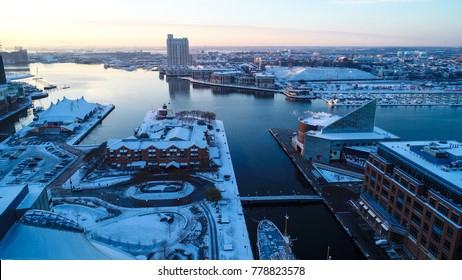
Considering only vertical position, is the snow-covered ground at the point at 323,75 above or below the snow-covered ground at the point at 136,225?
above

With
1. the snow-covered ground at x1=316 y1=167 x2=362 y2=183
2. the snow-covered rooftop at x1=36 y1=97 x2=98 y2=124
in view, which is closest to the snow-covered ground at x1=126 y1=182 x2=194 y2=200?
the snow-covered ground at x1=316 y1=167 x2=362 y2=183

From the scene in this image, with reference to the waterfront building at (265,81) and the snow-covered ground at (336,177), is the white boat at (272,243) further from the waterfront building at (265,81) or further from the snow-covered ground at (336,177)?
the waterfront building at (265,81)

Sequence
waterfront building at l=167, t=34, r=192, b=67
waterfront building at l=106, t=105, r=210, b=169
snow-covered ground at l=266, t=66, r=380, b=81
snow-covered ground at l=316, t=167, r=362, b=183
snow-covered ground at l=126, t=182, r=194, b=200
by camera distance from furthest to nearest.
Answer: waterfront building at l=167, t=34, r=192, b=67 < snow-covered ground at l=266, t=66, r=380, b=81 < waterfront building at l=106, t=105, r=210, b=169 < snow-covered ground at l=316, t=167, r=362, b=183 < snow-covered ground at l=126, t=182, r=194, b=200

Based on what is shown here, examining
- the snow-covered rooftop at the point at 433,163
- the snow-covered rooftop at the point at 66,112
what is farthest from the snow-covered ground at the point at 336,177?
the snow-covered rooftop at the point at 66,112

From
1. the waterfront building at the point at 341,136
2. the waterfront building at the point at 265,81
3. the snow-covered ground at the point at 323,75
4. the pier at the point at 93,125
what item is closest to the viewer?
the waterfront building at the point at 341,136

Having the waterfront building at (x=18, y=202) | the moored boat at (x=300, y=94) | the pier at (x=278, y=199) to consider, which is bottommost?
the pier at (x=278, y=199)

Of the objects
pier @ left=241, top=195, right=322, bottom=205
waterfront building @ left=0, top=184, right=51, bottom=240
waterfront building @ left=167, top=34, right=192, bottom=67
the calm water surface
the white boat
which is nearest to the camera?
waterfront building @ left=0, top=184, right=51, bottom=240

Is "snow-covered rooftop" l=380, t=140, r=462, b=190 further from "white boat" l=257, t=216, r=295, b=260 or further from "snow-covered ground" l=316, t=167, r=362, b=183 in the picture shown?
"white boat" l=257, t=216, r=295, b=260
